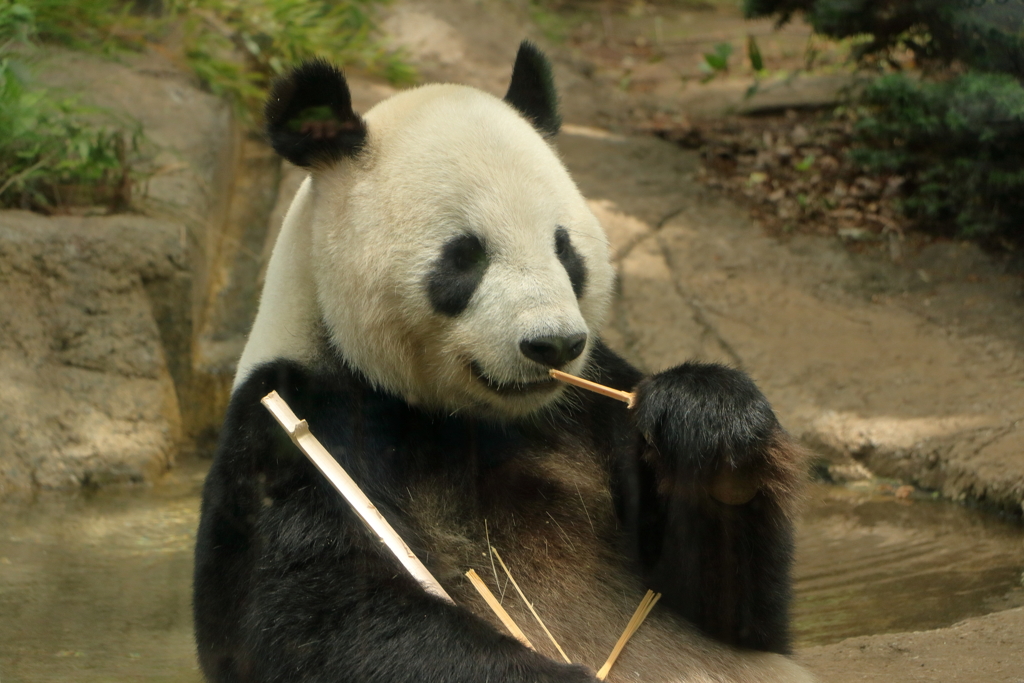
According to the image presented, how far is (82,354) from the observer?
5.74 metres

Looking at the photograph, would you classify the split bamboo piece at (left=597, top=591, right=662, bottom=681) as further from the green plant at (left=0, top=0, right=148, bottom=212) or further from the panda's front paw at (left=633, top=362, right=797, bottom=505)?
the green plant at (left=0, top=0, right=148, bottom=212)

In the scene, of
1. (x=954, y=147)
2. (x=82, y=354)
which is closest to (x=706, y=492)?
(x=82, y=354)

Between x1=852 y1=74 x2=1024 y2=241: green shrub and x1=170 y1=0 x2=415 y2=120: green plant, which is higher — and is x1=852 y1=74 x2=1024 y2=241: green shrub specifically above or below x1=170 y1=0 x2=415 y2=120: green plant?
above

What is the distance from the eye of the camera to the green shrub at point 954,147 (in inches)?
214

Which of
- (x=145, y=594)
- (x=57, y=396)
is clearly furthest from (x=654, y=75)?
(x=145, y=594)

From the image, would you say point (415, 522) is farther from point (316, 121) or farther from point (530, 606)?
point (316, 121)

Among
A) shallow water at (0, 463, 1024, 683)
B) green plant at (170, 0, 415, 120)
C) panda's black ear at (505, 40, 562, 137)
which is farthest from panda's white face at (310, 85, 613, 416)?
green plant at (170, 0, 415, 120)

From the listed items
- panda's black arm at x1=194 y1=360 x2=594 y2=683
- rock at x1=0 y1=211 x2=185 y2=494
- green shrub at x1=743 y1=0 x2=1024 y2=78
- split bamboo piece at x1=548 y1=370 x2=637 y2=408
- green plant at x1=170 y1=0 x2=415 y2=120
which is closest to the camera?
panda's black arm at x1=194 y1=360 x2=594 y2=683

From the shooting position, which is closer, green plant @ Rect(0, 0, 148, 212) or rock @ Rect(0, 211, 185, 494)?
rock @ Rect(0, 211, 185, 494)

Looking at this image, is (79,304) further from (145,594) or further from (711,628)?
(711,628)

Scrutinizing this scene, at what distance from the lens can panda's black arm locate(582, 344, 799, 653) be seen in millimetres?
2902

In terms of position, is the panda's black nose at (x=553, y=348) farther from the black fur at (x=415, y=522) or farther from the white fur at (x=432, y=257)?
the black fur at (x=415, y=522)

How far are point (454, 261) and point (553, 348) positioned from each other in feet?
1.38

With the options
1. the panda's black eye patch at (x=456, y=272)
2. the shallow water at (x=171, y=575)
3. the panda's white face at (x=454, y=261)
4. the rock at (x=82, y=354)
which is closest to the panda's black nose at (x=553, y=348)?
the panda's white face at (x=454, y=261)
